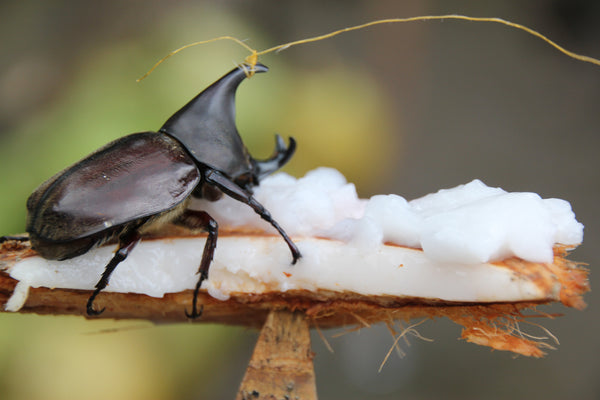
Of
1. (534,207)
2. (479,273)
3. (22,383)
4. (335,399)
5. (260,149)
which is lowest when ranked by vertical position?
(335,399)

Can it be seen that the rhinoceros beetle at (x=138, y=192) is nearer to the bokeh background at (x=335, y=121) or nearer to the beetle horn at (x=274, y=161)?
the beetle horn at (x=274, y=161)

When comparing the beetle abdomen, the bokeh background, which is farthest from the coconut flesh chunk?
the bokeh background

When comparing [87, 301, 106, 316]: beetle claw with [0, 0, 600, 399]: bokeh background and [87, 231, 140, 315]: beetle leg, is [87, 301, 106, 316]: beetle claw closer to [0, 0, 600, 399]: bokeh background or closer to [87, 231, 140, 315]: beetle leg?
[87, 231, 140, 315]: beetle leg

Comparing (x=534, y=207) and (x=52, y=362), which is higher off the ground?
(x=534, y=207)

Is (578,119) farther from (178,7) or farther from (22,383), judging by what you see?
(22,383)

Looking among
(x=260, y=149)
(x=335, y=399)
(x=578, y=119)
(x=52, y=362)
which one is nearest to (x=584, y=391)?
(x=335, y=399)
